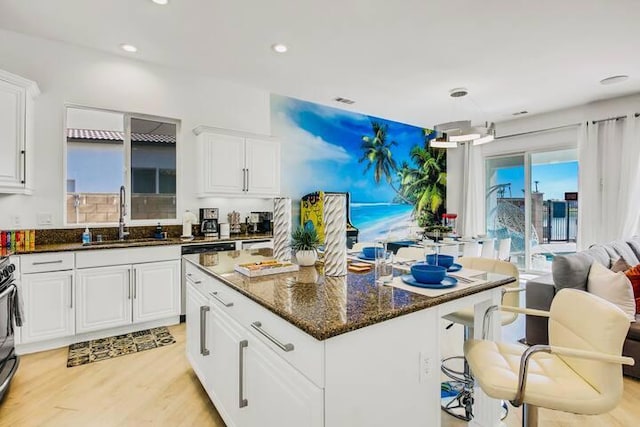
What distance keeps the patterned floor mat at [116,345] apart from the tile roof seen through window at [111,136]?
2.17 m

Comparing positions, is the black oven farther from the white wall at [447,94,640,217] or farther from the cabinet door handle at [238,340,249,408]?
the white wall at [447,94,640,217]

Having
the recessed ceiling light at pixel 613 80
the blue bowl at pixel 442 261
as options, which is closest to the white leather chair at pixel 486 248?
the recessed ceiling light at pixel 613 80

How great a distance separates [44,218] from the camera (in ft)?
10.9

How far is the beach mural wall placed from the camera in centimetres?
499

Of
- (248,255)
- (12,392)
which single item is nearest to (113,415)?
(12,392)

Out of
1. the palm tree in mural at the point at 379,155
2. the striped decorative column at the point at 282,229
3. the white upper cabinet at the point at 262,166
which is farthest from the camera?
the palm tree in mural at the point at 379,155

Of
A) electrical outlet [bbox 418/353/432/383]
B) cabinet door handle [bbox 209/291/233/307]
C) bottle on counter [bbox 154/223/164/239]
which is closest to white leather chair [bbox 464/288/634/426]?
electrical outlet [bbox 418/353/432/383]

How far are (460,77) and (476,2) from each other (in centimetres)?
148

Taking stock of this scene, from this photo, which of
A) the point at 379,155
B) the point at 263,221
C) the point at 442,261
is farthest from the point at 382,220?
the point at 442,261

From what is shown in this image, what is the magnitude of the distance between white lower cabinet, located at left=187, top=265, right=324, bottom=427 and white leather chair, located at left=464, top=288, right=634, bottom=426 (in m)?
0.81

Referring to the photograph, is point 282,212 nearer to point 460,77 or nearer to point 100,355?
point 100,355

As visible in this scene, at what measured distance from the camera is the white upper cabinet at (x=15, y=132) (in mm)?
2834

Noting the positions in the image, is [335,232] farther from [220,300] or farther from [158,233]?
[158,233]

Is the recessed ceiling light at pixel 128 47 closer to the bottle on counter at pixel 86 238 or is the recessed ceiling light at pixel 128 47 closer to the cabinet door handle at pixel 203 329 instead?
the bottle on counter at pixel 86 238
